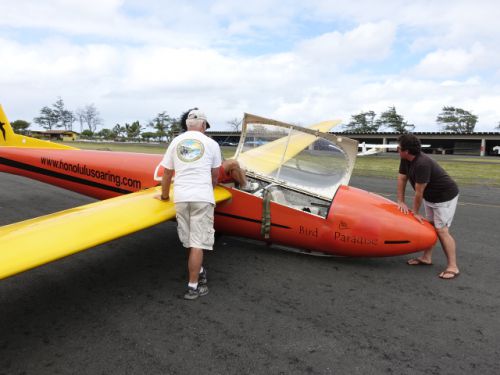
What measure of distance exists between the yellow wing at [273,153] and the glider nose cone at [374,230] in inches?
38.9

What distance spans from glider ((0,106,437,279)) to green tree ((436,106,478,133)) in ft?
338

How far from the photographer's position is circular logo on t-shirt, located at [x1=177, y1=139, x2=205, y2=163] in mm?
3862

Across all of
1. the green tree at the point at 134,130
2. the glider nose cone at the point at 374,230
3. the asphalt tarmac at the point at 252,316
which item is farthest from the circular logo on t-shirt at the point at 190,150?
the green tree at the point at 134,130

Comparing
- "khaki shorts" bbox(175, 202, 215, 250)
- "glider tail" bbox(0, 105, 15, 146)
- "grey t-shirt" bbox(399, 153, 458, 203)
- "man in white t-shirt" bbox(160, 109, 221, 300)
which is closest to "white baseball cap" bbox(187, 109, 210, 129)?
"man in white t-shirt" bbox(160, 109, 221, 300)

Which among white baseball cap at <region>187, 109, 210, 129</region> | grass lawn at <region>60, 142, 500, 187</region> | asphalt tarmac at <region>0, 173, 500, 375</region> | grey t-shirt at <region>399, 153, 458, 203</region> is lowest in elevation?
grass lawn at <region>60, 142, 500, 187</region>

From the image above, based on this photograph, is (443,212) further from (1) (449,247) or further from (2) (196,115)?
(2) (196,115)

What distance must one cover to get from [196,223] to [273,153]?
6.33 ft

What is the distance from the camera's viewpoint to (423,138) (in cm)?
6600

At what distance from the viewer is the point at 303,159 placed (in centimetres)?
527

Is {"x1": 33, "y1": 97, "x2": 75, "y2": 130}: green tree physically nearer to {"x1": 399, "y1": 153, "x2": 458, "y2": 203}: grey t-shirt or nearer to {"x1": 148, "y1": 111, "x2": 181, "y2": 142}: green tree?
{"x1": 148, "y1": 111, "x2": 181, "y2": 142}: green tree

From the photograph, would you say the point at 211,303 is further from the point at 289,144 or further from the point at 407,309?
the point at 289,144

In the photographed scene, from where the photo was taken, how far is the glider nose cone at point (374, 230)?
14.6ft

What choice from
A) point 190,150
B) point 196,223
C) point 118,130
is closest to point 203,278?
point 196,223

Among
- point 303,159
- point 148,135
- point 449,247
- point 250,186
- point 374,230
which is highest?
point 303,159
